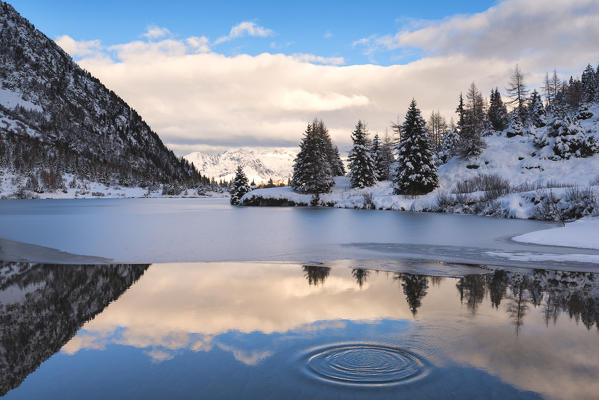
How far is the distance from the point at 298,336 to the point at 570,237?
1578 centimetres

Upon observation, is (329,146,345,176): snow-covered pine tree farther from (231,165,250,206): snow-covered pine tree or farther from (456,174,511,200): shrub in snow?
(456,174,511,200): shrub in snow

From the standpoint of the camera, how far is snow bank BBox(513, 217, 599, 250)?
632 inches

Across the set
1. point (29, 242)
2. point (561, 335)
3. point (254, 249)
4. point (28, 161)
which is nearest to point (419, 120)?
point (254, 249)

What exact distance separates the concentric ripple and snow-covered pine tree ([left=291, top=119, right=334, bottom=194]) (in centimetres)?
5189

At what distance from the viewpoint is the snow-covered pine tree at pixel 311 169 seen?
5766 centimetres

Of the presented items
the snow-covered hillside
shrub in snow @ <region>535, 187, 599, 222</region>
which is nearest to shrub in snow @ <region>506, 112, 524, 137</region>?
the snow-covered hillside

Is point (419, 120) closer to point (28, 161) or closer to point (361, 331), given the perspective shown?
point (361, 331)

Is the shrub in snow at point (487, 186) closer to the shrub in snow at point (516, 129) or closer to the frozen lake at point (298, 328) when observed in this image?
the shrub in snow at point (516, 129)

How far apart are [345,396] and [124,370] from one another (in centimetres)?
269

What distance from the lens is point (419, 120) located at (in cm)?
4988

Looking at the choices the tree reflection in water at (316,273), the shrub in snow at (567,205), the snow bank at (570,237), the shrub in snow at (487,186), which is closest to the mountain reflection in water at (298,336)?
the tree reflection in water at (316,273)

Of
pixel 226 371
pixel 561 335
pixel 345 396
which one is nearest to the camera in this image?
pixel 345 396

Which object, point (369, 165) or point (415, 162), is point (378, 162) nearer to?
point (369, 165)

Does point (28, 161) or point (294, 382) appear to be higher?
point (28, 161)
